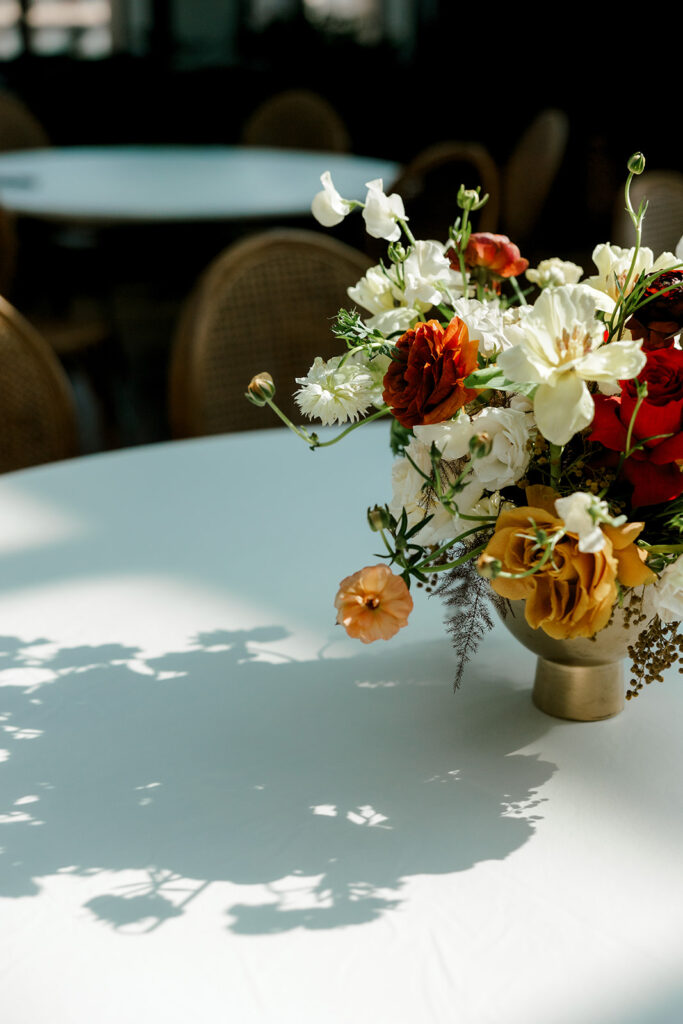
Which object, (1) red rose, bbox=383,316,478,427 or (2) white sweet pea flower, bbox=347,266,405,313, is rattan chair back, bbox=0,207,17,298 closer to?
(2) white sweet pea flower, bbox=347,266,405,313

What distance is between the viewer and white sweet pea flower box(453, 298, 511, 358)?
68 cm

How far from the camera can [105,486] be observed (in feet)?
3.84

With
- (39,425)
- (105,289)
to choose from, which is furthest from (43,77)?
(39,425)

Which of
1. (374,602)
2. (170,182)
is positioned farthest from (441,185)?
(374,602)

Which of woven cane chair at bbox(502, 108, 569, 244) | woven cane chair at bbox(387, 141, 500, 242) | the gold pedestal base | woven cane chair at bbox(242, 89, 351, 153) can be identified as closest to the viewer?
the gold pedestal base

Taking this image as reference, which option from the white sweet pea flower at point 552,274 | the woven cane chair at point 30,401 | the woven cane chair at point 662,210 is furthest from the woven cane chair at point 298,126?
the white sweet pea flower at point 552,274

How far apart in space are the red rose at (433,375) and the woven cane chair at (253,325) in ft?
2.95

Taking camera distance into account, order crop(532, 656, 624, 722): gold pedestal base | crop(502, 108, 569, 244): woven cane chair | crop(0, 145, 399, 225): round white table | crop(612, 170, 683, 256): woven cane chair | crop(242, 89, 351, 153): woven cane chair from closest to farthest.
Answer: crop(532, 656, 624, 722): gold pedestal base, crop(612, 170, 683, 256): woven cane chair, crop(0, 145, 399, 225): round white table, crop(502, 108, 569, 244): woven cane chair, crop(242, 89, 351, 153): woven cane chair

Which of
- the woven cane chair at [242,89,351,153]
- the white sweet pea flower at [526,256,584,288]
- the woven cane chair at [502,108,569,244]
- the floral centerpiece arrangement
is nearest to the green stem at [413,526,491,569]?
the floral centerpiece arrangement

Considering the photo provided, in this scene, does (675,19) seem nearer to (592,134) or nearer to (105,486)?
(592,134)

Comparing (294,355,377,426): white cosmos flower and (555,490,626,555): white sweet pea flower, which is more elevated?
(294,355,377,426): white cosmos flower

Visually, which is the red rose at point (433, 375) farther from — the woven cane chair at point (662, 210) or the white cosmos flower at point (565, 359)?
the woven cane chair at point (662, 210)

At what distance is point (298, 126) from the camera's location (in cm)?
395

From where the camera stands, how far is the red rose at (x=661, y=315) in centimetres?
65
